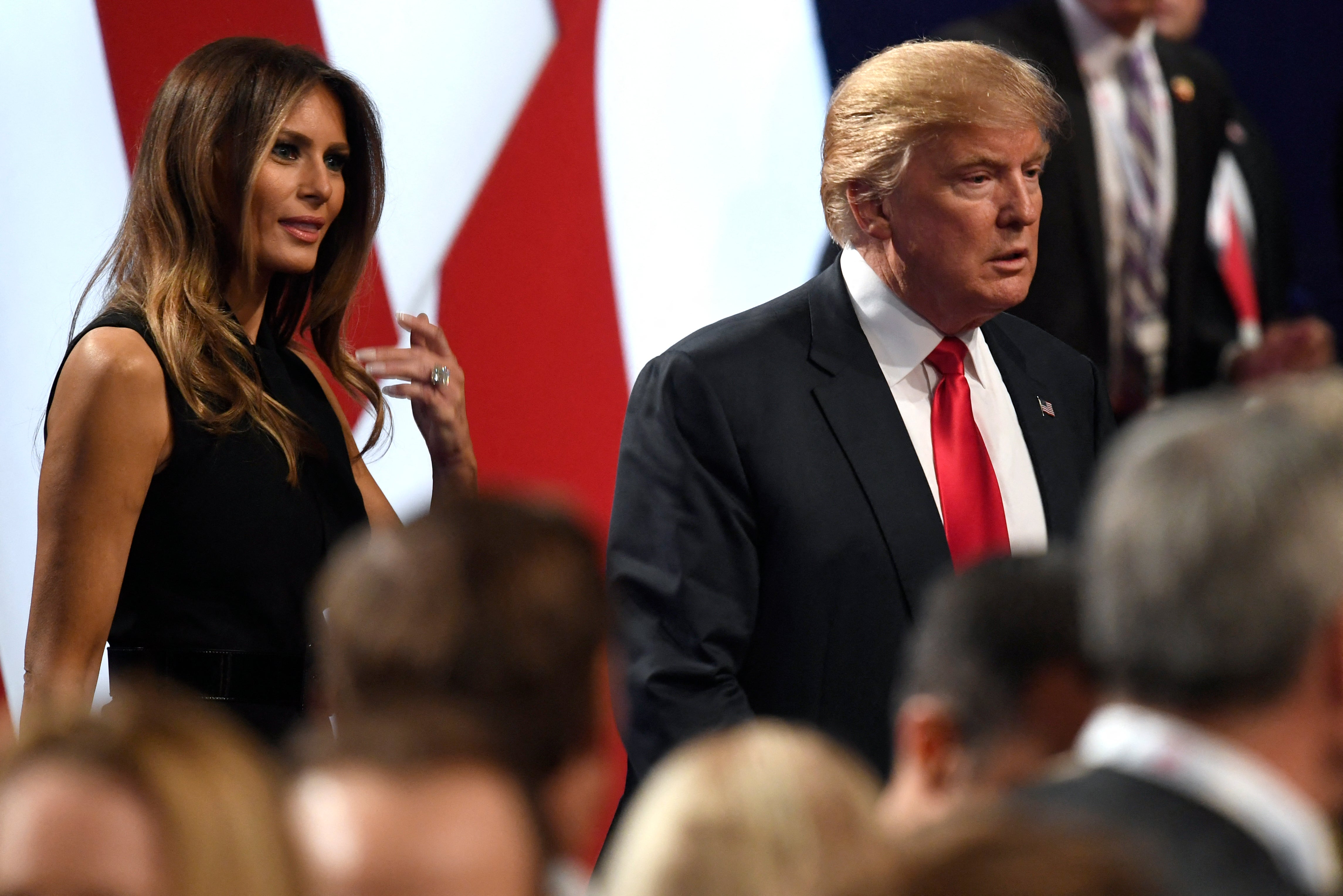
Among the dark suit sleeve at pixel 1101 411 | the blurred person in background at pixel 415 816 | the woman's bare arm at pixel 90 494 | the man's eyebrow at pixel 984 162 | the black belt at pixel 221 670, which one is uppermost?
the man's eyebrow at pixel 984 162

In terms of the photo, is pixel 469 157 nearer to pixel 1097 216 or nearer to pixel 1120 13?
pixel 1097 216

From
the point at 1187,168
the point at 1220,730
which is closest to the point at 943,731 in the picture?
the point at 1220,730

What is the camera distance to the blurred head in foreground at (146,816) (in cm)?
88

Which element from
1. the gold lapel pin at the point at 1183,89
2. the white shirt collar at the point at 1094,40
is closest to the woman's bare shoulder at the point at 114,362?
the white shirt collar at the point at 1094,40

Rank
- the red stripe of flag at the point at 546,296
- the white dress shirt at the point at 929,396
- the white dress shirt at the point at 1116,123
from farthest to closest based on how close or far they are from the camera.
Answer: the white dress shirt at the point at 1116,123 → the red stripe of flag at the point at 546,296 → the white dress shirt at the point at 929,396

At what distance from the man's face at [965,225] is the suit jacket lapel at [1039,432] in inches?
5.9

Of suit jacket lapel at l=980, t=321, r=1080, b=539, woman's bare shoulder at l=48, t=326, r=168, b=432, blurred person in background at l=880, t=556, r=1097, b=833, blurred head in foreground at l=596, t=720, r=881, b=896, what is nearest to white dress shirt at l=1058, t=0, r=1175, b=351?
suit jacket lapel at l=980, t=321, r=1080, b=539

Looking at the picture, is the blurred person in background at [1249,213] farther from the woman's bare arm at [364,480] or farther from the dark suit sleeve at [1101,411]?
the woman's bare arm at [364,480]

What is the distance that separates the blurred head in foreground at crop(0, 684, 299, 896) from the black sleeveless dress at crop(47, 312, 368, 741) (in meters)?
1.40

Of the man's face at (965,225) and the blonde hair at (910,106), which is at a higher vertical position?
the blonde hair at (910,106)

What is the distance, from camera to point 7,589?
10.6 feet

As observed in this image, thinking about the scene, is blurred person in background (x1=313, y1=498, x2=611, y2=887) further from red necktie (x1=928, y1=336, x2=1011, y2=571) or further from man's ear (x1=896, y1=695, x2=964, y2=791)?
red necktie (x1=928, y1=336, x2=1011, y2=571)

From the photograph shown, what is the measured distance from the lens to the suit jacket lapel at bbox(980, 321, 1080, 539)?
2.47 m

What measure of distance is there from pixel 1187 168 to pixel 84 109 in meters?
2.26
